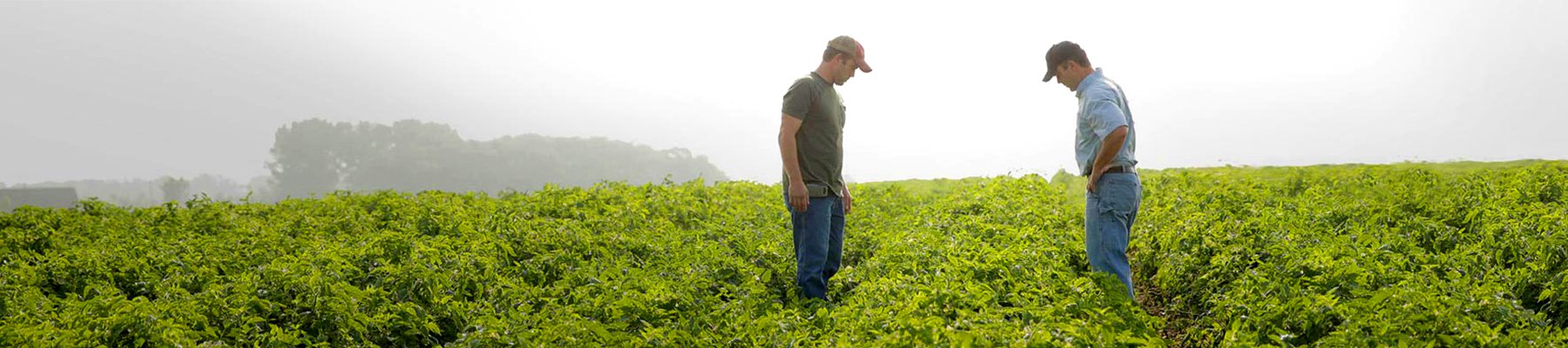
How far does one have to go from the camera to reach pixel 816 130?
6789 millimetres

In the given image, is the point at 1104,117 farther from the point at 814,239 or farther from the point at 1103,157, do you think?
the point at 814,239

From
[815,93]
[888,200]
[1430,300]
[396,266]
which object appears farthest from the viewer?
[888,200]

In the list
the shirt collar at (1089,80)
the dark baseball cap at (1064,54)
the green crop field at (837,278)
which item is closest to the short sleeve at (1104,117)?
the shirt collar at (1089,80)

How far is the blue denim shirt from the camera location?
19.8 ft

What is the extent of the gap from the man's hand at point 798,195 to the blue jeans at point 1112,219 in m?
1.86

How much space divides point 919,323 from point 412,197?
446 inches

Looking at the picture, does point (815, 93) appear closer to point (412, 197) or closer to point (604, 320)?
point (604, 320)

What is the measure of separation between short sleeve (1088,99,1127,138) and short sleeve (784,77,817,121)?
1821mm

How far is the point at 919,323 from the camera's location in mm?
4719

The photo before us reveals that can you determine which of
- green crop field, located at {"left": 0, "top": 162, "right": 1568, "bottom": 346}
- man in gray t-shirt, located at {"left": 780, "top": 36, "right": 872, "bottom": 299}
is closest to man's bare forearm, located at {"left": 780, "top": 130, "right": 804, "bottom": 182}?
man in gray t-shirt, located at {"left": 780, "top": 36, "right": 872, "bottom": 299}

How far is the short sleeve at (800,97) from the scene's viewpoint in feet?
21.6

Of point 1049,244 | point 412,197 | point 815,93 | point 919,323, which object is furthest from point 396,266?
point 412,197

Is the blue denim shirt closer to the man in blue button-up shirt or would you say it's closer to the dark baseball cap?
the man in blue button-up shirt

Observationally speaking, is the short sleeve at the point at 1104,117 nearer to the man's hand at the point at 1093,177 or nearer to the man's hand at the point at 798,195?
the man's hand at the point at 1093,177
